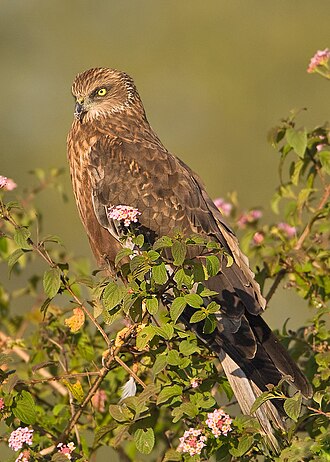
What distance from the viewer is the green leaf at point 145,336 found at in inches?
114

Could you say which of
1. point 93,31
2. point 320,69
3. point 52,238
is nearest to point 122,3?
point 93,31

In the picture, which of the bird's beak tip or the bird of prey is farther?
the bird's beak tip

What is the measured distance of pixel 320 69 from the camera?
4.33 meters

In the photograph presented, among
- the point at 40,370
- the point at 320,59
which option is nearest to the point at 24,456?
the point at 40,370

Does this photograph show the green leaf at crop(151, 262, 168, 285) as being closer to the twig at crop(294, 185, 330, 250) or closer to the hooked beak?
the twig at crop(294, 185, 330, 250)

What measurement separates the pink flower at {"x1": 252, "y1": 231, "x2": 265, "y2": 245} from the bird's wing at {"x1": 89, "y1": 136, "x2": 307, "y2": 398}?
0.25ft

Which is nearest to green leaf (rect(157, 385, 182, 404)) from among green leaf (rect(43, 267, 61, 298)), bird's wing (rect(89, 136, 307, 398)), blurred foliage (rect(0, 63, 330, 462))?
blurred foliage (rect(0, 63, 330, 462))

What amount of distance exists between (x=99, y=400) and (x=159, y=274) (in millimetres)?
1238

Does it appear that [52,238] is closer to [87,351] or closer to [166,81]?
[87,351]

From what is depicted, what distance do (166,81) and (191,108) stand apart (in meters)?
0.66

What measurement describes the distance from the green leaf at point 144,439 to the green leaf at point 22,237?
618mm

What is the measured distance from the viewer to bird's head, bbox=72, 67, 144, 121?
480 centimetres

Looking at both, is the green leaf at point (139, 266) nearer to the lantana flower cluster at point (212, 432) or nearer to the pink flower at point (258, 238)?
the lantana flower cluster at point (212, 432)

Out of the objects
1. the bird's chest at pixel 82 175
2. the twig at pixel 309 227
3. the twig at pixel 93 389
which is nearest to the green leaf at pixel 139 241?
the twig at pixel 93 389
